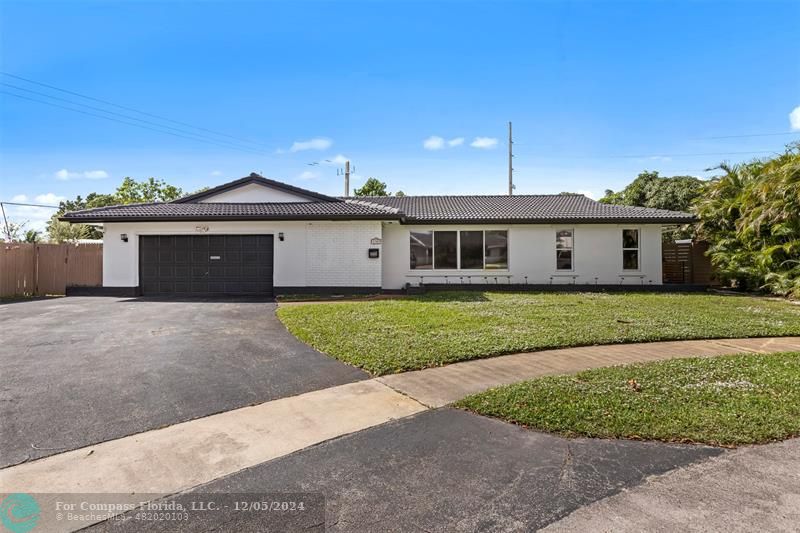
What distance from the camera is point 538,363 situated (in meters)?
6.04

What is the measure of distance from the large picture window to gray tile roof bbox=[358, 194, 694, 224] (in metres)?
0.77

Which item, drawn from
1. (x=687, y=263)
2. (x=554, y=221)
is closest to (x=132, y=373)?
(x=554, y=221)

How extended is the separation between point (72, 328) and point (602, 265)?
1666cm

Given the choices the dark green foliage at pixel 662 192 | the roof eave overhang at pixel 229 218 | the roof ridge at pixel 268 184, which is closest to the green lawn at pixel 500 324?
the roof eave overhang at pixel 229 218

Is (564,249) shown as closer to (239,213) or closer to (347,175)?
(239,213)

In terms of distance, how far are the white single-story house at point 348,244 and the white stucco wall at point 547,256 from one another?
0.04 m

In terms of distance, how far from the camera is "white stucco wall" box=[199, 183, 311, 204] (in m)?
16.9

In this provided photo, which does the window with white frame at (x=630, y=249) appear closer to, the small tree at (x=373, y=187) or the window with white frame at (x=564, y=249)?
the window with white frame at (x=564, y=249)

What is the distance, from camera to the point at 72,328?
8648 mm

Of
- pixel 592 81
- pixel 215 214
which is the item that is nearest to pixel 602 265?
pixel 592 81

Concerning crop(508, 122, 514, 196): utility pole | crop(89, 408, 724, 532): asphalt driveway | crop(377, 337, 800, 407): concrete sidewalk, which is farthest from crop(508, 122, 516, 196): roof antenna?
crop(89, 408, 724, 532): asphalt driveway

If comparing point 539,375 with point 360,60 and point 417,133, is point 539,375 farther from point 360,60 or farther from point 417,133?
point 417,133

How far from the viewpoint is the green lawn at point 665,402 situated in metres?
3.69

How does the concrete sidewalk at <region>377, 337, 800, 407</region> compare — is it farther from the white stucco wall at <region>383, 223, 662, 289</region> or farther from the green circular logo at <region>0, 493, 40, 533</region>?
the white stucco wall at <region>383, 223, 662, 289</region>
